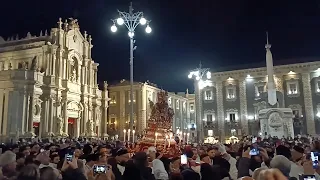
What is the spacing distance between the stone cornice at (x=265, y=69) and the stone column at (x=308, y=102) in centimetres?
123

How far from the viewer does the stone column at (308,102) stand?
4803 centimetres

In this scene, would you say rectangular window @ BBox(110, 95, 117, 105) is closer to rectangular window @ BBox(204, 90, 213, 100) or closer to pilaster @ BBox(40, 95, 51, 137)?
rectangular window @ BBox(204, 90, 213, 100)

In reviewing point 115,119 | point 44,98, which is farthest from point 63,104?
point 115,119

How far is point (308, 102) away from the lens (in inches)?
1941

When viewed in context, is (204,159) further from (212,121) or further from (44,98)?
(212,121)

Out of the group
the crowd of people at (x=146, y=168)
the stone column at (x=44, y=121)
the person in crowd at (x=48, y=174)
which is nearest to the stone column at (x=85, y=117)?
the stone column at (x=44, y=121)

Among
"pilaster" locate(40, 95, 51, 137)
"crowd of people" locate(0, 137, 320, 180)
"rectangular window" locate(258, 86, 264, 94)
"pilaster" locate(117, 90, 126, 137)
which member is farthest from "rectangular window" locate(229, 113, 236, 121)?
"crowd of people" locate(0, 137, 320, 180)

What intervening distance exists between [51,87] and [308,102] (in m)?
39.3

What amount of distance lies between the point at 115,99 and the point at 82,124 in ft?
46.6

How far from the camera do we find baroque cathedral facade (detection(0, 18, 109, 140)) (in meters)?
39.4

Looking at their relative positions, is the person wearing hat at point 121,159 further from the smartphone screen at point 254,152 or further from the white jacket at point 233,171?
the smartphone screen at point 254,152

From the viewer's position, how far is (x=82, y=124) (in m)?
51.0

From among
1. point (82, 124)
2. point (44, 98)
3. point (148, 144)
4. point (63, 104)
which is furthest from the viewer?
point (82, 124)

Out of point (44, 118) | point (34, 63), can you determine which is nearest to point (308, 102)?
point (44, 118)
